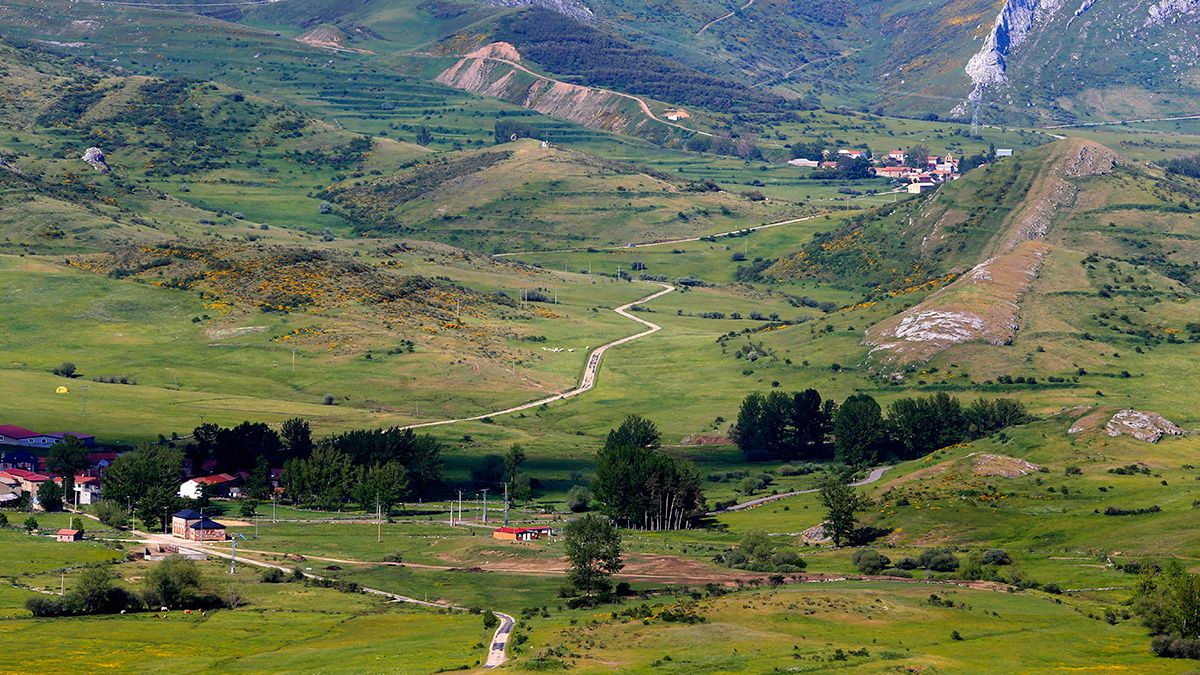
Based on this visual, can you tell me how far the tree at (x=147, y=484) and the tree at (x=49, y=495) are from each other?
572 cm

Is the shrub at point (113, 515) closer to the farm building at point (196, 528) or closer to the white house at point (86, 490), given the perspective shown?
the farm building at point (196, 528)

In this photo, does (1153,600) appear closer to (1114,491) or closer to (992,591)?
(992,591)

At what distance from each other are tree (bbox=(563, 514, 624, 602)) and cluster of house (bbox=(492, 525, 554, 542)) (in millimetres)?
21806

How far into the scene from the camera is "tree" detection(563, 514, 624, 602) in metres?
145

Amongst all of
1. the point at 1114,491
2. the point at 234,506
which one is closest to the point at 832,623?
the point at 1114,491

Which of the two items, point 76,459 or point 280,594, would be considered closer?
point 280,594

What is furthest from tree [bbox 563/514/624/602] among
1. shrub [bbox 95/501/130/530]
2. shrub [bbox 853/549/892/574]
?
shrub [bbox 95/501/130/530]

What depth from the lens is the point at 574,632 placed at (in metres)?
127

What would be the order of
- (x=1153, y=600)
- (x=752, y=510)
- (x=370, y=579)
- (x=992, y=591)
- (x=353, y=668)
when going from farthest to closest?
1. (x=752, y=510)
2. (x=370, y=579)
3. (x=992, y=591)
4. (x=1153, y=600)
5. (x=353, y=668)

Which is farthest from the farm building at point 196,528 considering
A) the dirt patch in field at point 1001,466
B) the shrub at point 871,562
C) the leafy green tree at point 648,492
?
the dirt patch in field at point 1001,466

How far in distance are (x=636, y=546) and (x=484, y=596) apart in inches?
1040

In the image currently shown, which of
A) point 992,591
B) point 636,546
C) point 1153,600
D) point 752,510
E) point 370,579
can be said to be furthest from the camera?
point 752,510

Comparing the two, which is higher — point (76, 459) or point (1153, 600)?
point (76, 459)

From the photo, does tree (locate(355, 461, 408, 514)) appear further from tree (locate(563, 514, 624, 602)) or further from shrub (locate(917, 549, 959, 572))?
shrub (locate(917, 549, 959, 572))
